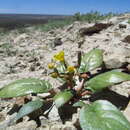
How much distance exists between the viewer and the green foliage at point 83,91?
2.54m

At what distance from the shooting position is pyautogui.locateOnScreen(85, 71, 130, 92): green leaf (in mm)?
3105

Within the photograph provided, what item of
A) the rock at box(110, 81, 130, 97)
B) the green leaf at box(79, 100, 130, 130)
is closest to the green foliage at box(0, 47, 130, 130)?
the green leaf at box(79, 100, 130, 130)

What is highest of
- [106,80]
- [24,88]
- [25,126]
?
[106,80]

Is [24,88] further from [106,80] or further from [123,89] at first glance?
[123,89]

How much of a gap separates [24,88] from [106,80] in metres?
0.79

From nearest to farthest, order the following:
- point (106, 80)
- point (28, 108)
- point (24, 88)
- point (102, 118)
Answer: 1. point (102, 118)
2. point (28, 108)
3. point (106, 80)
4. point (24, 88)

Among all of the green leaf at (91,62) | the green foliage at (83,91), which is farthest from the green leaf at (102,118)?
the green leaf at (91,62)

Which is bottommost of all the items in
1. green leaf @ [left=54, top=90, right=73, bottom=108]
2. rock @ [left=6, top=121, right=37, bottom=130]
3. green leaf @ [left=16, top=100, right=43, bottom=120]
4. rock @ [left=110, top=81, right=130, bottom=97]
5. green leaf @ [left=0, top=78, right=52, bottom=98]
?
rock @ [left=6, top=121, right=37, bottom=130]

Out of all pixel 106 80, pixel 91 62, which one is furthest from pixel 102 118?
pixel 91 62

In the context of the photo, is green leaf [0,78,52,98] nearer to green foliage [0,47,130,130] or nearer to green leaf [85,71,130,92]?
green foliage [0,47,130,130]

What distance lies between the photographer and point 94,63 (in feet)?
12.3

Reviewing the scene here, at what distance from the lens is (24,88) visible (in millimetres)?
3295

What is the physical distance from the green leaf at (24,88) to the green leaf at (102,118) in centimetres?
63

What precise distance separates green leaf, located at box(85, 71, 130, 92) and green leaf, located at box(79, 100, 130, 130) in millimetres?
290
